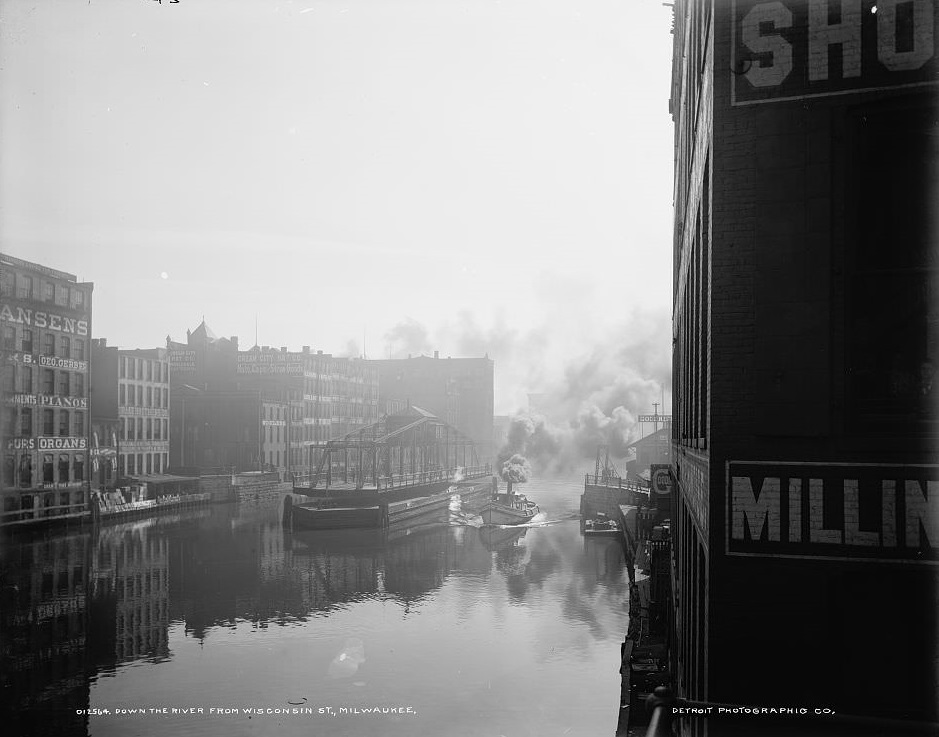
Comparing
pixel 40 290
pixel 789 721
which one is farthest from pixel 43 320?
pixel 789 721

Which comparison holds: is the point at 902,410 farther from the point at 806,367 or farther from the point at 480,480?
the point at 480,480

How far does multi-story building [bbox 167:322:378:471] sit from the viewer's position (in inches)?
3428

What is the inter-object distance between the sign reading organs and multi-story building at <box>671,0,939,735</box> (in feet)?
0.04

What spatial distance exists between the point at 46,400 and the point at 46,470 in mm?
4652

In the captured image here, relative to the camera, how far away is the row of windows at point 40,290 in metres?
49.8

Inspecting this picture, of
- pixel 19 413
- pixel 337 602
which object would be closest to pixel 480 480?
A: pixel 19 413

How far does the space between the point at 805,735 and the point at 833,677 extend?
4.60ft

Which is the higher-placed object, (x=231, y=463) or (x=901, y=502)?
(x=901, y=502)

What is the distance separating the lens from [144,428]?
73188 millimetres

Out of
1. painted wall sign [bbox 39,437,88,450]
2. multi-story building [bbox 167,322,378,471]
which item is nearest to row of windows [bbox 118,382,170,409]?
multi-story building [bbox 167,322,378,471]

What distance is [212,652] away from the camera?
27609 millimetres

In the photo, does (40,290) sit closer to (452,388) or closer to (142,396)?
(142,396)

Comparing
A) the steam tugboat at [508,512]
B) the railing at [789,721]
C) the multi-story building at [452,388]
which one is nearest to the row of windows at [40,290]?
the steam tugboat at [508,512]

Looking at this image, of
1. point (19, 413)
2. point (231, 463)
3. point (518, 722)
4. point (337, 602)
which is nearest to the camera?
point (518, 722)
